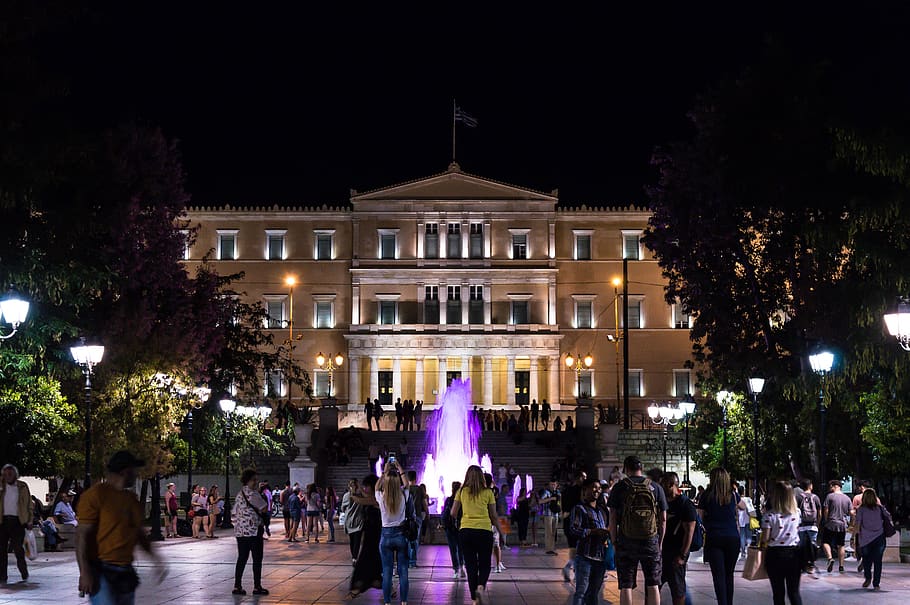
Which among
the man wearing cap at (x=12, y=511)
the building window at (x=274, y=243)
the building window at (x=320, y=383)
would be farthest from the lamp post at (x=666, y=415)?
the building window at (x=274, y=243)

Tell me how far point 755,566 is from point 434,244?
202 ft

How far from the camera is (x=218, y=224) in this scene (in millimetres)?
73938

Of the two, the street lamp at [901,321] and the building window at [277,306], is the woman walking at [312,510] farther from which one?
the building window at [277,306]

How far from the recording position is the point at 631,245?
242ft

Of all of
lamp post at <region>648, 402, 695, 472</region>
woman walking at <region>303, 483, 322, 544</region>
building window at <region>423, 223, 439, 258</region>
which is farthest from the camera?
building window at <region>423, 223, 439, 258</region>

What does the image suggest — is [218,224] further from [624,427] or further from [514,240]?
[624,427]

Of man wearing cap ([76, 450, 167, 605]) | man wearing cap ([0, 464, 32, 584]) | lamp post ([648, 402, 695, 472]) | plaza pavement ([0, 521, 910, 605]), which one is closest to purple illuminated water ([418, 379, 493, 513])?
lamp post ([648, 402, 695, 472])

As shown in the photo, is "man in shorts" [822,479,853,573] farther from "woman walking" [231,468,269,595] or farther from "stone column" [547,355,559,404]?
"stone column" [547,355,559,404]

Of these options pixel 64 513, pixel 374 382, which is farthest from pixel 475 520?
pixel 374 382

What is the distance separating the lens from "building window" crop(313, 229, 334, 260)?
7375 centimetres

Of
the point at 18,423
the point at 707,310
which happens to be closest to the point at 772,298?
the point at 707,310

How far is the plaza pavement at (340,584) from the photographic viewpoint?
50.1ft

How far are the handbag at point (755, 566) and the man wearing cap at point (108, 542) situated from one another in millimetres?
6374

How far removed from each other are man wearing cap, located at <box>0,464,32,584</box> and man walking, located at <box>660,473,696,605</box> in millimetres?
9179
